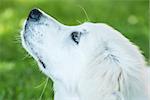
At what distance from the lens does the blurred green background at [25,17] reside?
6.64 m

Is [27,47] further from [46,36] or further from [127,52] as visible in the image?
[127,52]

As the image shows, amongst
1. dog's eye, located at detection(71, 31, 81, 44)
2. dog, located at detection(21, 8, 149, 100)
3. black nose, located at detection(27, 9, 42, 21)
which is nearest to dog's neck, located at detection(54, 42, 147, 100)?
dog, located at detection(21, 8, 149, 100)

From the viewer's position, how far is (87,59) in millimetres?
4645

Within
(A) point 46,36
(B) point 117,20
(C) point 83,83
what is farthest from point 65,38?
(B) point 117,20

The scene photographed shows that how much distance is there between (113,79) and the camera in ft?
14.5

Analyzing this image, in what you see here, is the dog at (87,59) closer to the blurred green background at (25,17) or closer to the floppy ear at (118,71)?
the floppy ear at (118,71)

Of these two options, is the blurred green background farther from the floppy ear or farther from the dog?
the floppy ear

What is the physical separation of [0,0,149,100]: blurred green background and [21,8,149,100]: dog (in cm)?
127

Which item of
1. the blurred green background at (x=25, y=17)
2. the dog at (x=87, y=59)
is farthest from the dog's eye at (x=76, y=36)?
the blurred green background at (x=25, y=17)

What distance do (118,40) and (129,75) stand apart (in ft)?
1.09

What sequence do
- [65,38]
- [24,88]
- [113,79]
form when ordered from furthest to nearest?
1. [24,88]
2. [65,38]
3. [113,79]

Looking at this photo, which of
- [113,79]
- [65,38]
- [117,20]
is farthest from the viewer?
[117,20]

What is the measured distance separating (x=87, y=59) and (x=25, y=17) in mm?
5005

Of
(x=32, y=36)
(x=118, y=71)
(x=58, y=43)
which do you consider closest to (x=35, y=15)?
(x=32, y=36)
